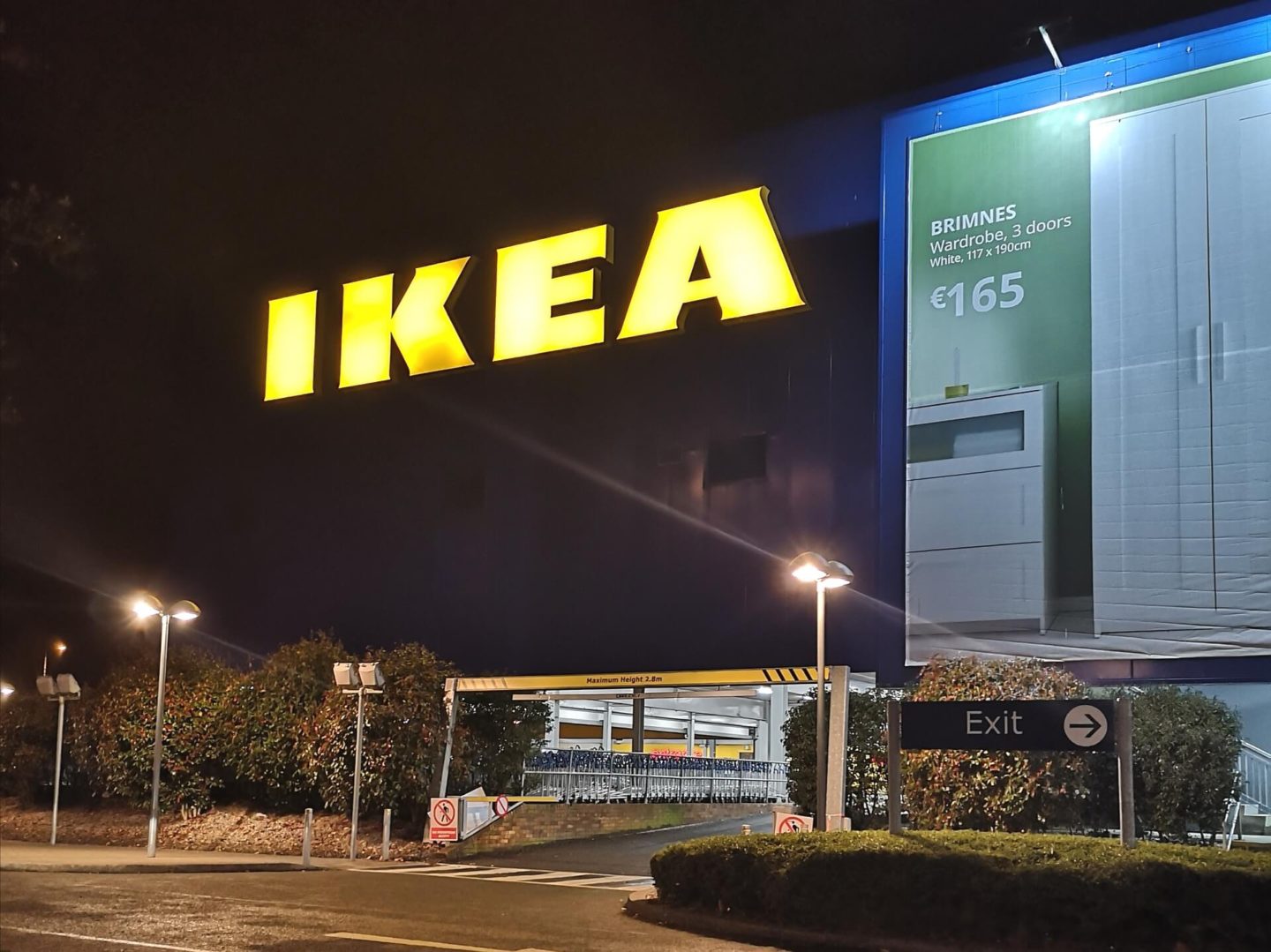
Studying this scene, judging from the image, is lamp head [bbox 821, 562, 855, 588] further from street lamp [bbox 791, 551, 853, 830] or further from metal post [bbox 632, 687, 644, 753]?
metal post [bbox 632, 687, 644, 753]

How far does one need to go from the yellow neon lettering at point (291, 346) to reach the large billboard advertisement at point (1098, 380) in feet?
49.8

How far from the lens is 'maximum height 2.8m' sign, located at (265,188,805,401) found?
26.0 metres

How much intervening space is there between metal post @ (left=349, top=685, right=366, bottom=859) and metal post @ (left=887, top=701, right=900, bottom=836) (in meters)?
11.1

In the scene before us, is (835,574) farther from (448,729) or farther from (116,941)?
(448,729)

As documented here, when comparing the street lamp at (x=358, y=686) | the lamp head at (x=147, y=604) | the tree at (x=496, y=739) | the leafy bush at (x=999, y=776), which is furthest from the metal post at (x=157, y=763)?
the leafy bush at (x=999, y=776)

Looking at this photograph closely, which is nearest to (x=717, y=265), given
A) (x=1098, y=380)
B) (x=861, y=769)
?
(x=1098, y=380)

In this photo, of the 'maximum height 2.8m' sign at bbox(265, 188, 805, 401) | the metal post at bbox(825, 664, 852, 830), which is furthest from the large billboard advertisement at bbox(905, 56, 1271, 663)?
the 'maximum height 2.8m' sign at bbox(265, 188, 805, 401)

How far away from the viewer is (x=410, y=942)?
11570 mm

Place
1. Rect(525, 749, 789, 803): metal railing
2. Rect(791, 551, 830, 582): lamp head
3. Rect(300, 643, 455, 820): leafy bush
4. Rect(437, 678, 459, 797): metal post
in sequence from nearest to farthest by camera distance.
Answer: Rect(791, 551, 830, 582): lamp head
Rect(300, 643, 455, 820): leafy bush
Rect(437, 678, 459, 797): metal post
Rect(525, 749, 789, 803): metal railing

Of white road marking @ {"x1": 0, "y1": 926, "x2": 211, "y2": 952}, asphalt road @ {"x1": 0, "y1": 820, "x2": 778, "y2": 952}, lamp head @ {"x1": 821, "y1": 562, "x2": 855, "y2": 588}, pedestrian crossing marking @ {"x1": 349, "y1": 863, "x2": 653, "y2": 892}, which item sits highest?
lamp head @ {"x1": 821, "y1": 562, "x2": 855, "y2": 588}

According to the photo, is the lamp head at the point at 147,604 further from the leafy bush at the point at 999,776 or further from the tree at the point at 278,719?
the leafy bush at the point at 999,776

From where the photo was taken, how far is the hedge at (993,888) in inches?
425

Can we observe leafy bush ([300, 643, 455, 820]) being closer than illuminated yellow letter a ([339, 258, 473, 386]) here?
Yes

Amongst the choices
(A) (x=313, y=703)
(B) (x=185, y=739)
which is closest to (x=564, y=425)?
(A) (x=313, y=703)
